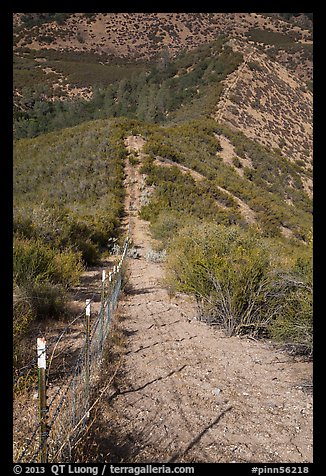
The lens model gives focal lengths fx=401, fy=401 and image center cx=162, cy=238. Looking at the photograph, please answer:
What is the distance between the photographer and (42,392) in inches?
108

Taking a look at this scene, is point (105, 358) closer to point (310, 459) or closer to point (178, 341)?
point (178, 341)

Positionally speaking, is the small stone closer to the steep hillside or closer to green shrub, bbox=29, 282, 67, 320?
green shrub, bbox=29, 282, 67, 320

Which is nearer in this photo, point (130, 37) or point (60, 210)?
point (60, 210)

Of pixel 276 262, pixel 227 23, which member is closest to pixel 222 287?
pixel 276 262

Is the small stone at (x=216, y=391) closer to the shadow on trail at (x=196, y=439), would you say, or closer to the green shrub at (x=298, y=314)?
the shadow on trail at (x=196, y=439)

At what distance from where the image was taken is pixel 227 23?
9112 centimetres

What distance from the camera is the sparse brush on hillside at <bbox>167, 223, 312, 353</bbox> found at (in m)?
5.70

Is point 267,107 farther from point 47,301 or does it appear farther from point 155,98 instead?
point 47,301

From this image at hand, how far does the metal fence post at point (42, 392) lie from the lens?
2.65 metres

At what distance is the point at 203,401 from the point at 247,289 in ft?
8.05

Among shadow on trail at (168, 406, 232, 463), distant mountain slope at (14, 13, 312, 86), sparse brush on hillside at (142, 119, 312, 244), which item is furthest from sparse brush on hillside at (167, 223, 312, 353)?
distant mountain slope at (14, 13, 312, 86)

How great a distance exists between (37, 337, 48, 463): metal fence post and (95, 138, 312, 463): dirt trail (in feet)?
2.82

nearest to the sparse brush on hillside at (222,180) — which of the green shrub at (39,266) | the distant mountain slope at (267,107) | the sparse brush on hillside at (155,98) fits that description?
the distant mountain slope at (267,107)

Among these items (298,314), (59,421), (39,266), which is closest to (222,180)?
(39,266)
